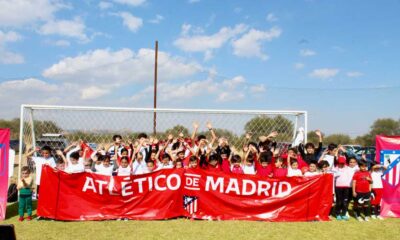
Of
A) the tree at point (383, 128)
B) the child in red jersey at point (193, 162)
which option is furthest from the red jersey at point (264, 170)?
the tree at point (383, 128)

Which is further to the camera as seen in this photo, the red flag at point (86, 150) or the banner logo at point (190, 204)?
the red flag at point (86, 150)

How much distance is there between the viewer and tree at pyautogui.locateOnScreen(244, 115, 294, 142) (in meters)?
9.63

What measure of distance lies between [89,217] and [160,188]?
1.50 meters

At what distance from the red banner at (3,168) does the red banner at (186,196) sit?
849 millimetres

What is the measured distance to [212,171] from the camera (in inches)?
269

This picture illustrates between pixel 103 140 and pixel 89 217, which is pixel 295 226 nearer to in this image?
pixel 89 217

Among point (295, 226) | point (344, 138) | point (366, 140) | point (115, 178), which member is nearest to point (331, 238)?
point (295, 226)

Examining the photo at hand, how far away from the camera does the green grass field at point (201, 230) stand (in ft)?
18.1

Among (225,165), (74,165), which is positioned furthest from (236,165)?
(74,165)

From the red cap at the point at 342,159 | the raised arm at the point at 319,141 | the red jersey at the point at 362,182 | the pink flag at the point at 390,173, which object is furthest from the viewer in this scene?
the raised arm at the point at 319,141

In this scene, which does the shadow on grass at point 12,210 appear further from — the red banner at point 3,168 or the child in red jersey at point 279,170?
the child in red jersey at point 279,170

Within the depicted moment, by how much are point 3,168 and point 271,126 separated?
698cm

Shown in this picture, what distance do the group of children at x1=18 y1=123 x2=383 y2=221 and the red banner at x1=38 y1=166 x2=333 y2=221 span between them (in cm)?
37

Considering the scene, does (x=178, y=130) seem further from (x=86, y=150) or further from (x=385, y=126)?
(x=385, y=126)
